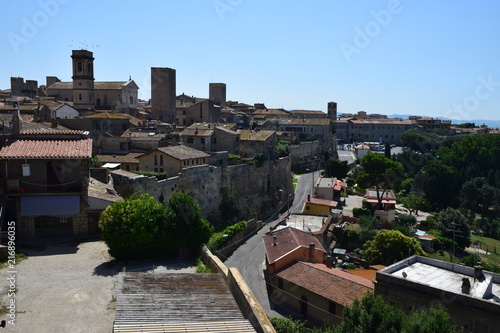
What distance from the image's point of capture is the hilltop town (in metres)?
15.4

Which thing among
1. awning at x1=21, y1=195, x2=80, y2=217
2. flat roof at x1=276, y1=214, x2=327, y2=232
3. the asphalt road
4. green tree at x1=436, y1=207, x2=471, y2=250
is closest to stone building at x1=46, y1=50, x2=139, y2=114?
the asphalt road

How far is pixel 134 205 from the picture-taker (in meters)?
17.5

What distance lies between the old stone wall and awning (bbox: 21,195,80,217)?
5.43m

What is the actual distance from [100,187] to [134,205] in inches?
239

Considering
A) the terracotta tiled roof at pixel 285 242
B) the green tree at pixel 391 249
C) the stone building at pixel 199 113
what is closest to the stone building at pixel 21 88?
the stone building at pixel 199 113

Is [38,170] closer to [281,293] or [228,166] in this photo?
[281,293]

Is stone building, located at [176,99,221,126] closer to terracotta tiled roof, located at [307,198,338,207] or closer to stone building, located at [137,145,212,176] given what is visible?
terracotta tiled roof, located at [307,198,338,207]

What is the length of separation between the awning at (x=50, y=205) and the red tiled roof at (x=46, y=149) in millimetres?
1847

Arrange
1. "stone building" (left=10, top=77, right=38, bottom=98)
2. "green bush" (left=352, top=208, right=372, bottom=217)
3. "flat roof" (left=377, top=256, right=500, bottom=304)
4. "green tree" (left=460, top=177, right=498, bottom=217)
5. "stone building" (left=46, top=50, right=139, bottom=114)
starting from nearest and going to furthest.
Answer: "flat roof" (left=377, top=256, right=500, bottom=304) < "green bush" (left=352, top=208, right=372, bottom=217) < "stone building" (left=46, top=50, right=139, bottom=114) < "green tree" (left=460, top=177, right=498, bottom=217) < "stone building" (left=10, top=77, right=38, bottom=98)

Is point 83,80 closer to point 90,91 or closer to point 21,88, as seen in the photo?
point 90,91

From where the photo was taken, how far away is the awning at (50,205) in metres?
18.8

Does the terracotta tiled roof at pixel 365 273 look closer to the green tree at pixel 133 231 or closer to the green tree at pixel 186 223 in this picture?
the green tree at pixel 186 223

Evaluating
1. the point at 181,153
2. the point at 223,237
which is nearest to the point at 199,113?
the point at 181,153

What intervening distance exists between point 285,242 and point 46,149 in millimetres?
14914
